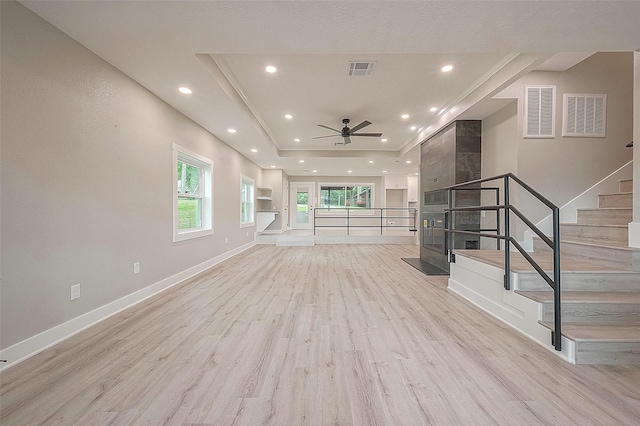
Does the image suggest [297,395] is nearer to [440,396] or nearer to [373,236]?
[440,396]

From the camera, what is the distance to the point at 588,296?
2150 millimetres

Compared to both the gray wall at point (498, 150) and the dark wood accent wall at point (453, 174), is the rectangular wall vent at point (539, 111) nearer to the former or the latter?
the gray wall at point (498, 150)

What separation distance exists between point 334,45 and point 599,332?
9.95 feet

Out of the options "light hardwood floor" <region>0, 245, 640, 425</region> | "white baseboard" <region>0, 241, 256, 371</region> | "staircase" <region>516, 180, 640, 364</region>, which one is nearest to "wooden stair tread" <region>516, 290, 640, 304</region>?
"staircase" <region>516, 180, 640, 364</region>

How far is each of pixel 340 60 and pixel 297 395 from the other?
3202 millimetres

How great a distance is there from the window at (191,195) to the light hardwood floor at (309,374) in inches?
65.6

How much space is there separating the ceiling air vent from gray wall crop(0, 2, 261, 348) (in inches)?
99.3

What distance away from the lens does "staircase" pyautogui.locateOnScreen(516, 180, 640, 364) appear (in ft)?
5.83

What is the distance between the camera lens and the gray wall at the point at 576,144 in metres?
3.60

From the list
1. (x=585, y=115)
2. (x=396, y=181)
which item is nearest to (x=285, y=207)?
(x=396, y=181)

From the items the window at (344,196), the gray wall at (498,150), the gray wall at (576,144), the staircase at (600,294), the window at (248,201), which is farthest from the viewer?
the window at (344,196)

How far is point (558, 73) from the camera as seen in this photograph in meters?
3.64

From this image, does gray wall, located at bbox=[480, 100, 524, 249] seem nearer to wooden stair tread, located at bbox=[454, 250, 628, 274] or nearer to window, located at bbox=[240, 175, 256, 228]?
wooden stair tread, located at bbox=[454, 250, 628, 274]

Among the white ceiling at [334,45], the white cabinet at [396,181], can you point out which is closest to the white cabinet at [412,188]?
the white cabinet at [396,181]
